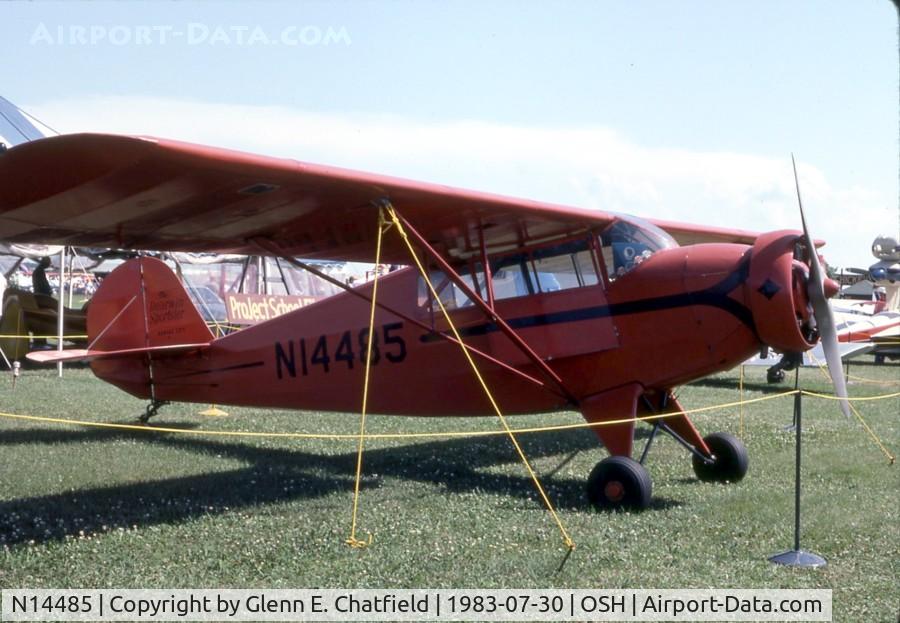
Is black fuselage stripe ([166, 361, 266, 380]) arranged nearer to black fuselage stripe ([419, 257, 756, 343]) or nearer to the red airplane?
the red airplane

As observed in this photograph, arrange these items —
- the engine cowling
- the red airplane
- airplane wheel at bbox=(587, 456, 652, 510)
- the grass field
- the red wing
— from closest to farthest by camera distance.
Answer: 1. the grass field
2. the red wing
3. the red airplane
4. the engine cowling
5. airplane wheel at bbox=(587, 456, 652, 510)

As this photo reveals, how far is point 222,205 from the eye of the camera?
23.6 ft

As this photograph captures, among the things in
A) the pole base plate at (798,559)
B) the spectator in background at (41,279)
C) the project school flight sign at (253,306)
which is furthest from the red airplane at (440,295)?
the spectator in background at (41,279)

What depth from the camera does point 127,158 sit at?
5539 mm

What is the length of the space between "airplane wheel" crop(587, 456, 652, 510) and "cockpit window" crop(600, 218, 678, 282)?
172cm

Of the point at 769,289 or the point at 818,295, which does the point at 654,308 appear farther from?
the point at 818,295

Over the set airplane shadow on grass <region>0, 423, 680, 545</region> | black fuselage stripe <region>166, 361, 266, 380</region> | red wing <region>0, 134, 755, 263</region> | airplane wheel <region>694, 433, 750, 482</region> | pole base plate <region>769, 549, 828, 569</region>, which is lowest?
airplane shadow on grass <region>0, 423, 680, 545</region>

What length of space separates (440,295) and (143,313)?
12.9 ft

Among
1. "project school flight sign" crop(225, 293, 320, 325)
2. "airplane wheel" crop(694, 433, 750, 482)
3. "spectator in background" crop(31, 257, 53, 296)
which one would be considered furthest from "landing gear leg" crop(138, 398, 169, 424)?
"spectator in background" crop(31, 257, 53, 296)

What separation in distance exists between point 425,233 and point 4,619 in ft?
16.3

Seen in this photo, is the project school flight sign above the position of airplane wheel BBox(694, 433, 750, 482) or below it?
above

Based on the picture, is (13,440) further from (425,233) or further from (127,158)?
(127,158)

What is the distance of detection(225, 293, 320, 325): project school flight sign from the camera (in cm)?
1898

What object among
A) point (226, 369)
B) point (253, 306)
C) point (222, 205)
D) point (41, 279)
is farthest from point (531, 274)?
point (41, 279)
